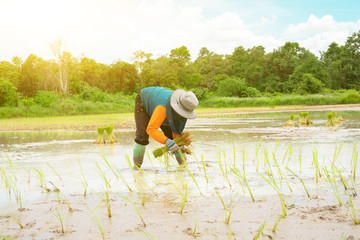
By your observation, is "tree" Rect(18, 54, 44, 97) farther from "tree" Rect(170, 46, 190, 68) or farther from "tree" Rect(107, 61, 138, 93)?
"tree" Rect(170, 46, 190, 68)

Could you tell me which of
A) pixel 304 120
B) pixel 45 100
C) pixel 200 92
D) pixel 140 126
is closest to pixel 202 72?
pixel 200 92

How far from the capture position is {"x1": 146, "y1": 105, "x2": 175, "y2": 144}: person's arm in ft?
13.7

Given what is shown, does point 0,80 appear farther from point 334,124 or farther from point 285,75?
point 285,75

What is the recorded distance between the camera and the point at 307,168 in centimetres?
452

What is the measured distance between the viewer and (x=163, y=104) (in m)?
4.27

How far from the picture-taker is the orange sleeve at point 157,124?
417 cm

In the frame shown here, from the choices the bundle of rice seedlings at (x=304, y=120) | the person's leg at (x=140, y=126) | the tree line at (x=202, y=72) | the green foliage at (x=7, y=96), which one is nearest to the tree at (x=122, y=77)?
the tree line at (x=202, y=72)

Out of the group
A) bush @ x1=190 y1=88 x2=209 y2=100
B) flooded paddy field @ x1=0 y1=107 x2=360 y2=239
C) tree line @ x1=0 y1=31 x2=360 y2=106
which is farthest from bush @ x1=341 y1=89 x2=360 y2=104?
flooded paddy field @ x1=0 y1=107 x2=360 y2=239

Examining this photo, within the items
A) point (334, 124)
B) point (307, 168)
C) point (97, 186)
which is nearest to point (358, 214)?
point (307, 168)

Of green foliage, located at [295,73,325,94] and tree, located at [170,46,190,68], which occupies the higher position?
tree, located at [170,46,190,68]

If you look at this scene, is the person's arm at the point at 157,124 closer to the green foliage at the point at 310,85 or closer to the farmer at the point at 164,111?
the farmer at the point at 164,111

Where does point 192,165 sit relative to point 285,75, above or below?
below

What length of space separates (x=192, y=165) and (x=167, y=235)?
8.99 ft

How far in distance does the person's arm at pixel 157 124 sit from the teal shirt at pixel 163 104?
0.22 ft
